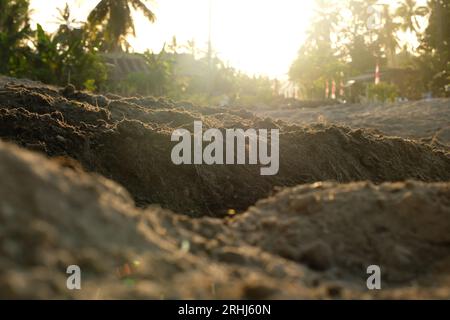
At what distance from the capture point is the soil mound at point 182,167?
5.26m

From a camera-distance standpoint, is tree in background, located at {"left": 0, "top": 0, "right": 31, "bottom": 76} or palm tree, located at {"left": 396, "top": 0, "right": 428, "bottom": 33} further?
palm tree, located at {"left": 396, "top": 0, "right": 428, "bottom": 33}

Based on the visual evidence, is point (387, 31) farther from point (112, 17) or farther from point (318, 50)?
point (112, 17)

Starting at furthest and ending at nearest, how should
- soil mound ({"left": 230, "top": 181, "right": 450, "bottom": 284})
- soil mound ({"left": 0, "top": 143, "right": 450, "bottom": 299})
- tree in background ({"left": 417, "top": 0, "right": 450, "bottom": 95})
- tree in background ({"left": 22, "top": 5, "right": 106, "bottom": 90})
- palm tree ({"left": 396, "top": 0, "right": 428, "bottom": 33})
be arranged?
palm tree ({"left": 396, "top": 0, "right": 428, "bottom": 33}) → tree in background ({"left": 417, "top": 0, "right": 450, "bottom": 95}) → tree in background ({"left": 22, "top": 5, "right": 106, "bottom": 90}) → soil mound ({"left": 230, "top": 181, "right": 450, "bottom": 284}) → soil mound ({"left": 0, "top": 143, "right": 450, "bottom": 299})

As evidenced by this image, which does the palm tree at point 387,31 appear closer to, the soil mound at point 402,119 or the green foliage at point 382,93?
the green foliage at point 382,93

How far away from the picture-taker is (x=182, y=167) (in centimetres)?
548

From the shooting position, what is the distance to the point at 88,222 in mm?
1969

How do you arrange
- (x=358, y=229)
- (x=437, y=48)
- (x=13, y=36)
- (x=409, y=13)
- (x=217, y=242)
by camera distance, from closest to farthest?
(x=217, y=242)
(x=358, y=229)
(x=13, y=36)
(x=437, y=48)
(x=409, y=13)

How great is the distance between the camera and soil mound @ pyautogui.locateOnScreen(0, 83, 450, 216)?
526 centimetres

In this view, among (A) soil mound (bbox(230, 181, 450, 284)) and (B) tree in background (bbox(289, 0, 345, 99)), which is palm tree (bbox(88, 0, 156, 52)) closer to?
(B) tree in background (bbox(289, 0, 345, 99))

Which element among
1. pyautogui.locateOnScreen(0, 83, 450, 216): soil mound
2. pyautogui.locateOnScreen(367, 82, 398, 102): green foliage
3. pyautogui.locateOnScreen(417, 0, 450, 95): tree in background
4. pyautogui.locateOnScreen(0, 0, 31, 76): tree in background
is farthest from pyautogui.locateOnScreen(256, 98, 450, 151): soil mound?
pyautogui.locateOnScreen(417, 0, 450, 95): tree in background

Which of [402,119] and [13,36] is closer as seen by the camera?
[402,119]

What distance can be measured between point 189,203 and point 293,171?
1.43 meters

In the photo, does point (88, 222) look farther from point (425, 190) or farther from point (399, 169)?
point (399, 169)

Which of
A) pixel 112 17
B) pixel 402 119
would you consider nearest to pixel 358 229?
pixel 402 119
